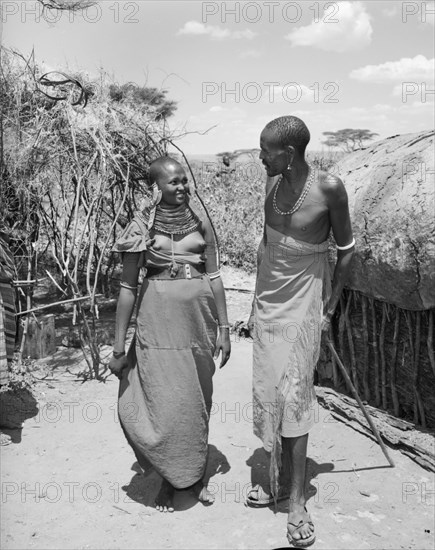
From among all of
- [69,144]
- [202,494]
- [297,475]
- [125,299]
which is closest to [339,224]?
[125,299]

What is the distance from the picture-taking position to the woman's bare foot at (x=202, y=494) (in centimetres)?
305

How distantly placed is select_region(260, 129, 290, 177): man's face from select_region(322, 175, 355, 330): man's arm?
0.81 ft

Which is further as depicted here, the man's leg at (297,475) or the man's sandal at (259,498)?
the man's sandal at (259,498)

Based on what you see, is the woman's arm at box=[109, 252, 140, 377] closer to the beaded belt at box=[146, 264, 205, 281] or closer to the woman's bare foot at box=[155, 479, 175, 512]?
the beaded belt at box=[146, 264, 205, 281]

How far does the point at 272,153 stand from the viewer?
270cm

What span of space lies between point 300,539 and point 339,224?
4.97 ft

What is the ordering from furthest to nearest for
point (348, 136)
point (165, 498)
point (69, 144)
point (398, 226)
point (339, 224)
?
point (348, 136) < point (69, 144) < point (398, 226) < point (165, 498) < point (339, 224)

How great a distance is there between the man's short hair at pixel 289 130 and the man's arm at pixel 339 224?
238mm

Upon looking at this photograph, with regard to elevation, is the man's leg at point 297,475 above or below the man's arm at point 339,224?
below

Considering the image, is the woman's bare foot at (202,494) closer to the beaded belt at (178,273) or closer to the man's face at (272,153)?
the beaded belt at (178,273)

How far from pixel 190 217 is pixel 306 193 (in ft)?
1.97

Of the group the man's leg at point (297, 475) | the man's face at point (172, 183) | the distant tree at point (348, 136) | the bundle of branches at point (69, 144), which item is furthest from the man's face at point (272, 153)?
the distant tree at point (348, 136)

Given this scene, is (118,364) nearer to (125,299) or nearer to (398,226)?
(125,299)

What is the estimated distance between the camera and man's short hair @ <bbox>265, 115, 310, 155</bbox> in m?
2.69
